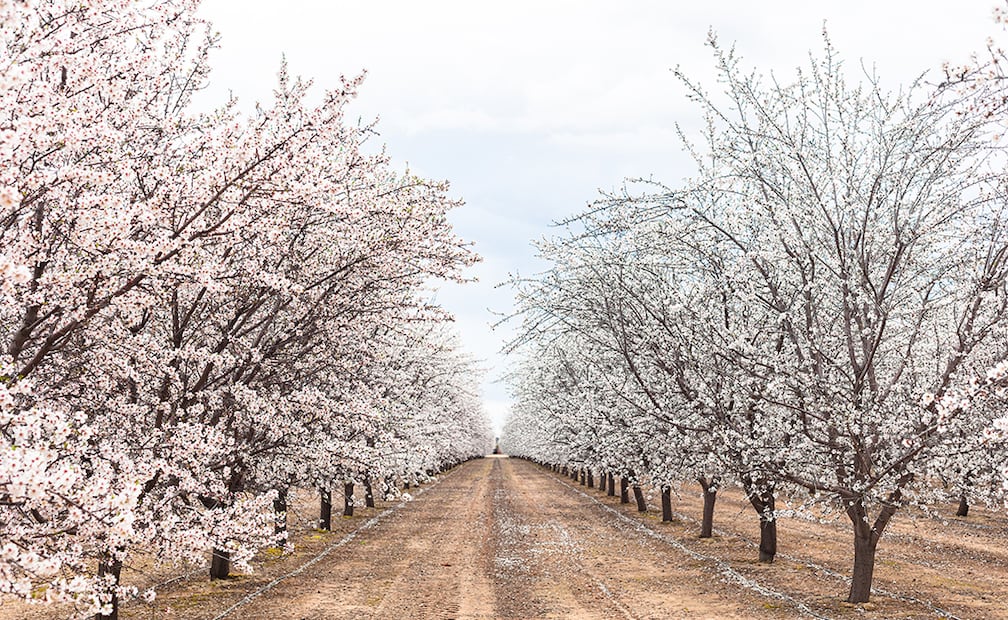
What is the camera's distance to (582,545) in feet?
75.5

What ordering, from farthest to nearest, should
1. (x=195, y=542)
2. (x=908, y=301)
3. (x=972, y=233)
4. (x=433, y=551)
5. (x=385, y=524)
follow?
(x=385, y=524)
(x=433, y=551)
(x=908, y=301)
(x=972, y=233)
(x=195, y=542)

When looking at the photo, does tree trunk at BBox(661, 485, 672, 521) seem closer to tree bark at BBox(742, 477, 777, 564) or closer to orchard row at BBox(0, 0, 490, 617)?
tree bark at BBox(742, 477, 777, 564)

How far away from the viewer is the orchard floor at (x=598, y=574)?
14016 millimetres

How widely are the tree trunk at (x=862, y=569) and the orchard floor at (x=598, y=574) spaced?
263mm

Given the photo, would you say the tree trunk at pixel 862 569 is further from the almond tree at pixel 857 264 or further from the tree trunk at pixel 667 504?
the tree trunk at pixel 667 504

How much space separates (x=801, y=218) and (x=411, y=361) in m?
19.2

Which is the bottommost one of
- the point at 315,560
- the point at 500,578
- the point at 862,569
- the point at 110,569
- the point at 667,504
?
the point at 315,560

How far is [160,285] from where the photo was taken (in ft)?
29.2

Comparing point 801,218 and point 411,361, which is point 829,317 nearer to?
point 801,218

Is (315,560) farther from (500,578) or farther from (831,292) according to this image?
(831,292)

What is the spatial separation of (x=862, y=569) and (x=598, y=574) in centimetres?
625

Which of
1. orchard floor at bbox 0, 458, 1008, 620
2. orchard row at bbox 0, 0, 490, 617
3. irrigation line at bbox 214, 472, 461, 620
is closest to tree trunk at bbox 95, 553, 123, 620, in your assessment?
orchard row at bbox 0, 0, 490, 617

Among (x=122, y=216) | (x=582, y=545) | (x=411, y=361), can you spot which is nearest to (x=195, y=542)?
(x=122, y=216)

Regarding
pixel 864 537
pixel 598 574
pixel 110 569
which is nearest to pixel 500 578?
pixel 598 574
